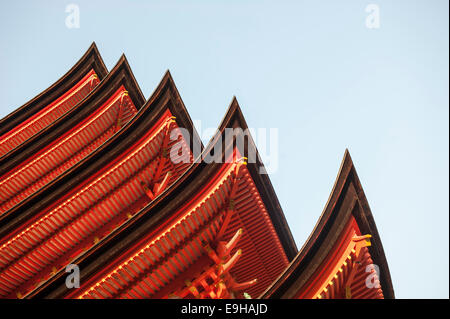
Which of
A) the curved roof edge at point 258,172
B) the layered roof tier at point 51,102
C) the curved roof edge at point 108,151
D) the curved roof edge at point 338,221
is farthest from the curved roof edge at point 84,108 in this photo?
the curved roof edge at point 338,221

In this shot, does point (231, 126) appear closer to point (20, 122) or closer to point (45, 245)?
point (45, 245)

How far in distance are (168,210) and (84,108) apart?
8683 mm

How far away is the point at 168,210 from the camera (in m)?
8.95

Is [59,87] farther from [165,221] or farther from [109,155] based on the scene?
[165,221]

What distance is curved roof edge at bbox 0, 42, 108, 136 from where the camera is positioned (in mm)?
18117

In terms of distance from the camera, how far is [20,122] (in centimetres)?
1839

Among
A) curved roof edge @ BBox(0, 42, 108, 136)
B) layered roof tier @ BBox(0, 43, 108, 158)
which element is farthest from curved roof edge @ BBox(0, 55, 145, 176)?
curved roof edge @ BBox(0, 42, 108, 136)

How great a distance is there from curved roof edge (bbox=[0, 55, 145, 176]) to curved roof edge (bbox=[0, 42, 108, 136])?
376 centimetres

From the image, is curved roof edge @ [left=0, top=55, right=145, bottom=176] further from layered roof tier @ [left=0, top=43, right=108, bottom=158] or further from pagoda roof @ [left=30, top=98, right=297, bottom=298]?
pagoda roof @ [left=30, top=98, right=297, bottom=298]

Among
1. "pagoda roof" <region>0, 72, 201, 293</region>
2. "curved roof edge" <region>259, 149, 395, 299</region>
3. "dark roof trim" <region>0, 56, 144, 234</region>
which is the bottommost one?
"curved roof edge" <region>259, 149, 395, 299</region>

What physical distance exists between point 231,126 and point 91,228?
6093mm

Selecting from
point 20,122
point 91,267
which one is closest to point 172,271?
point 91,267
